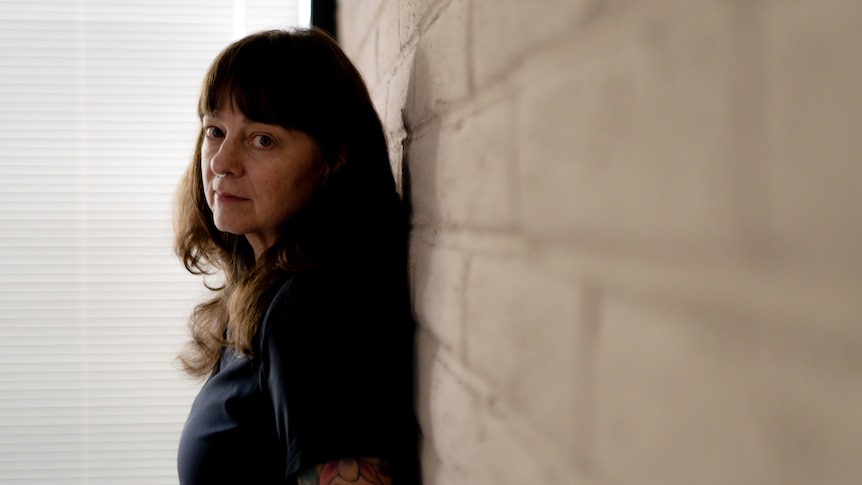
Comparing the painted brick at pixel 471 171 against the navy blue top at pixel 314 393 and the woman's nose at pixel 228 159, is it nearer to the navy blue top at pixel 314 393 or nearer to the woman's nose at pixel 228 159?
the navy blue top at pixel 314 393

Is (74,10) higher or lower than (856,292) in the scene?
higher

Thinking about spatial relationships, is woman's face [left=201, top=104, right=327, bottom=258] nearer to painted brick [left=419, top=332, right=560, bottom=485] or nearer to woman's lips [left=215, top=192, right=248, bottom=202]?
woman's lips [left=215, top=192, right=248, bottom=202]

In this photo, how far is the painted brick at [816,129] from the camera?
Answer: 0.22 m

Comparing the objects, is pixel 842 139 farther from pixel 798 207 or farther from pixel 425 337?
pixel 425 337

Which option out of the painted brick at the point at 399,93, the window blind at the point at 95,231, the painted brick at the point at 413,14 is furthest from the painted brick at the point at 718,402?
the window blind at the point at 95,231

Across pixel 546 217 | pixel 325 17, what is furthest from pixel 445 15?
pixel 325 17

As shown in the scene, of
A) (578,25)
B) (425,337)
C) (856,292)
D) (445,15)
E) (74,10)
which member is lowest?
(425,337)

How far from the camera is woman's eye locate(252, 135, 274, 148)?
4.07 ft

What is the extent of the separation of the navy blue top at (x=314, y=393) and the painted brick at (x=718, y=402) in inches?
22.5

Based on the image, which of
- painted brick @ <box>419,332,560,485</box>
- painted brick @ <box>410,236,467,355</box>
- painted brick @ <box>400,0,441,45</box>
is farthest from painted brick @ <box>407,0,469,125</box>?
painted brick @ <box>419,332,560,485</box>

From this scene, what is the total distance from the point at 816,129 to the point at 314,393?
2.53 feet

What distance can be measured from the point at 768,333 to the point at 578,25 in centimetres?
22

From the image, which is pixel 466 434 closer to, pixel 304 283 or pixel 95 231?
pixel 304 283

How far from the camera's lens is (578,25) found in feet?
1.35
